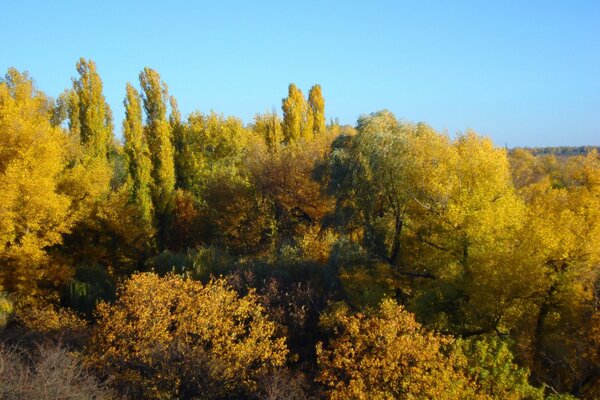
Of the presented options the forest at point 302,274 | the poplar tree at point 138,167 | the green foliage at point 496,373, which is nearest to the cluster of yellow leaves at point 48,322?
the forest at point 302,274

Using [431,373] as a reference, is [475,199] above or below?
above

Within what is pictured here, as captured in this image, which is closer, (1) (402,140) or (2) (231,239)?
(1) (402,140)

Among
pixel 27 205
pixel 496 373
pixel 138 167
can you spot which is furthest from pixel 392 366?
pixel 138 167

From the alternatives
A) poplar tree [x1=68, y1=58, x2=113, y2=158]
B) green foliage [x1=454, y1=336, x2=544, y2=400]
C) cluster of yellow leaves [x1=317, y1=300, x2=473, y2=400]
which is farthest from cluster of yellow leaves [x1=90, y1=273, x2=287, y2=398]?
poplar tree [x1=68, y1=58, x2=113, y2=158]

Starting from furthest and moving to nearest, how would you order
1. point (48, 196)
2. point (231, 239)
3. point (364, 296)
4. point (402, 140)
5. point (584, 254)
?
point (231, 239) → point (48, 196) → point (402, 140) → point (364, 296) → point (584, 254)

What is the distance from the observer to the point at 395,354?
14.0 meters

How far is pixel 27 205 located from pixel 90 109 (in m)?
14.1

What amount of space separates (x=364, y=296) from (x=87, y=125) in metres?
26.4

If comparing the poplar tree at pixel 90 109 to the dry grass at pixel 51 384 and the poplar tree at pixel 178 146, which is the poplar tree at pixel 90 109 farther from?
the dry grass at pixel 51 384

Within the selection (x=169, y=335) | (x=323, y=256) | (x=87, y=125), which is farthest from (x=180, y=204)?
(x=169, y=335)

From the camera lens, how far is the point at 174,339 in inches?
615

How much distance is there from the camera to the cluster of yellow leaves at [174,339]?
14.8 m

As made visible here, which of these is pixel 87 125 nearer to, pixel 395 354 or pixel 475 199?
pixel 475 199

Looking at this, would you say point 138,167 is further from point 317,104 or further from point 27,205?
point 317,104
